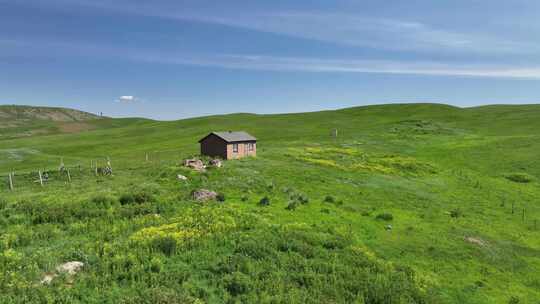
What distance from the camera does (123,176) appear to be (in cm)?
3700

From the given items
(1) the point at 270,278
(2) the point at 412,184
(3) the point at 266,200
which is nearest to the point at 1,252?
(1) the point at 270,278

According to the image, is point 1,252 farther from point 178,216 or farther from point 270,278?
point 270,278

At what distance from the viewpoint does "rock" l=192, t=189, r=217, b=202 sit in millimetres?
25723

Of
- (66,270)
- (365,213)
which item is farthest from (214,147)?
(66,270)

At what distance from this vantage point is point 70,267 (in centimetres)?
1469

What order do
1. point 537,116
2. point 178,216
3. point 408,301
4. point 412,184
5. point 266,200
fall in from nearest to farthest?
point 408,301 < point 178,216 < point 266,200 < point 412,184 < point 537,116

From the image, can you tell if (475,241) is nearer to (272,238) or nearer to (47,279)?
(272,238)

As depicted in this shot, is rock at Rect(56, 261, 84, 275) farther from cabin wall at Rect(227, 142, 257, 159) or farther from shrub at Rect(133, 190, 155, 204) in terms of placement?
cabin wall at Rect(227, 142, 257, 159)

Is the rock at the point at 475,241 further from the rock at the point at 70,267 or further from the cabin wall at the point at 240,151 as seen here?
the cabin wall at the point at 240,151

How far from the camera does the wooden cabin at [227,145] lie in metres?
48.1

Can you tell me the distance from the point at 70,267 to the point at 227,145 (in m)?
33.6

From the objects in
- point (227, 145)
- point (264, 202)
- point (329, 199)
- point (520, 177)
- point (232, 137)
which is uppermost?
point (232, 137)

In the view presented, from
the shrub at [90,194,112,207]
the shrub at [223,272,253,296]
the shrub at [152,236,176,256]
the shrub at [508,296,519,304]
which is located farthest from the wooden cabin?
the shrub at [508,296,519,304]

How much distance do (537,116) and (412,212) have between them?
114 metres
